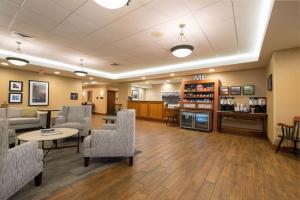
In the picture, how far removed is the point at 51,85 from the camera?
744 centimetres

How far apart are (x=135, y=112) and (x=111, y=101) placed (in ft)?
29.1

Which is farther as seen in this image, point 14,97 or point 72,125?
point 14,97

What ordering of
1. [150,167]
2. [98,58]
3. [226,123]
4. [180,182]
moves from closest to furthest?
[180,182], [150,167], [98,58], [226,123]

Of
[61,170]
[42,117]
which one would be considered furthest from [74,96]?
[61,170]

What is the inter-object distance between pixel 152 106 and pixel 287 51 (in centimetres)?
629

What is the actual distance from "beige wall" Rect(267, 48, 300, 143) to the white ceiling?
76cm

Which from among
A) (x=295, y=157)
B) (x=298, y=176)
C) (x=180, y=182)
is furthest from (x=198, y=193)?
(x=295, y=157)

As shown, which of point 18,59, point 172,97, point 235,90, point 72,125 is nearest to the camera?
point 18,59

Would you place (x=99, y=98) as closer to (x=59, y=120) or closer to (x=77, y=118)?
(x=77, y=118)

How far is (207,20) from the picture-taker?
2818 mm

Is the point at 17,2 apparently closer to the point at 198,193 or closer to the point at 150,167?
the point at 150,167

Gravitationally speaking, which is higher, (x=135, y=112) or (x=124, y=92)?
(x=124, y=92)

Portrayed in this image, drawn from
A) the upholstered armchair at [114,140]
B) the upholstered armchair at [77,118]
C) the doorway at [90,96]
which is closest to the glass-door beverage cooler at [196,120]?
the upholstered armchair at [77,118]

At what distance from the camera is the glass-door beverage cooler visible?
5898 mm
